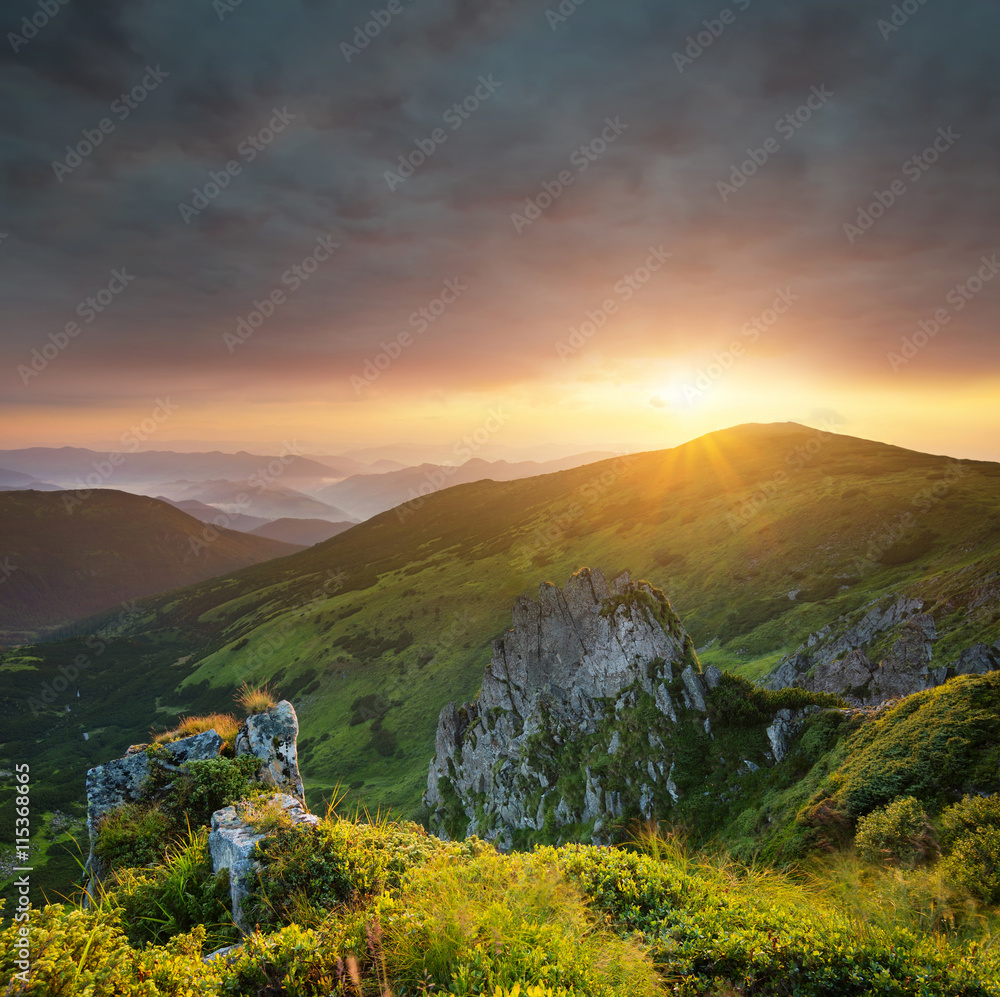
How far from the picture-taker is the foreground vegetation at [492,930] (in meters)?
5.84

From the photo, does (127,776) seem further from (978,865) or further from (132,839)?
(978,865)

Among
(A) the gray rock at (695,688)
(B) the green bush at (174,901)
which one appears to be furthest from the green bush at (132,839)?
(A) the gray rock at (695,688)

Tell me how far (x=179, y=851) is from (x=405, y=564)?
186 meters

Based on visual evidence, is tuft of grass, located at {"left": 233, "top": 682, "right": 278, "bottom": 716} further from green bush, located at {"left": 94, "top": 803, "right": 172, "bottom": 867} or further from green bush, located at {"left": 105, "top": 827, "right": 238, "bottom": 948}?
green bush, located at {"left": 105, "top": 827, "right": 238, "bottom": 948}

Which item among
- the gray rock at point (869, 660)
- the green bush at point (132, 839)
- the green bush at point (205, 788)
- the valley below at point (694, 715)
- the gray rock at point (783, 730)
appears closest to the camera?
the valley below at point (694, 715)

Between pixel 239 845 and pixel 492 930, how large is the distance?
5.55 meters

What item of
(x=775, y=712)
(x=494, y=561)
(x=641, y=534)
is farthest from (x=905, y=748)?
(x=494, y=561)

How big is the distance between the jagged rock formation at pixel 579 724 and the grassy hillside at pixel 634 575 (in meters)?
14.0

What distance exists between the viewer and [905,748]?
61.8ft

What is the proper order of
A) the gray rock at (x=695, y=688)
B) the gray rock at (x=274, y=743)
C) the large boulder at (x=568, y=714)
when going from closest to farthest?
the gray rock at (x=274, y=743)
the gray rock at (x=695, y=688)
the large boulder at (x=568, y=714)

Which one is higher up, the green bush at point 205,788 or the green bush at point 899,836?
the green bush at point 205,788

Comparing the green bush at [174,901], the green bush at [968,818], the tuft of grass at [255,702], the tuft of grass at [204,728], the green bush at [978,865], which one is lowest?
the green bush at [968,818]

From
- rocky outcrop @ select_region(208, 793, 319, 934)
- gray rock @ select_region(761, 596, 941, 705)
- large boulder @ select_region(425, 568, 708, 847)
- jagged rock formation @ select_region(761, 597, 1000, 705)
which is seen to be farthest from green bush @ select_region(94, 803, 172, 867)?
gray rock @ select_region(761, 596, 941, 705)

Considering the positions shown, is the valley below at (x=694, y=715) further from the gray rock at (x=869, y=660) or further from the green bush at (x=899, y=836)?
Result: the gray rock at (x=869, y=660)
